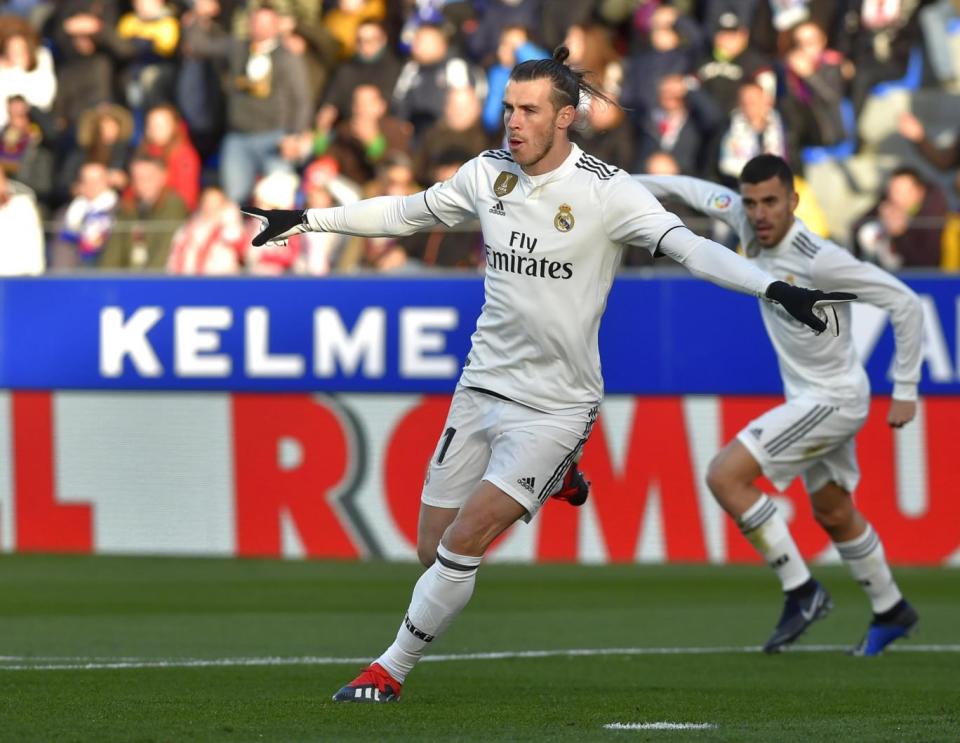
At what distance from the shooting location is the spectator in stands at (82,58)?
18344 millimetres

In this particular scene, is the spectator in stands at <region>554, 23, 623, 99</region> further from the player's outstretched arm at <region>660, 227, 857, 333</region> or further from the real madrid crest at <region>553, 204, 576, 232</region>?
the player's outstretched arm at <region>660, 227, 857, 333</region>

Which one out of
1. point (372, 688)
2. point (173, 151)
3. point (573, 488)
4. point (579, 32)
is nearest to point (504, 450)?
point (573, 488)

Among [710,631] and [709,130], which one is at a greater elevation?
[709,130]

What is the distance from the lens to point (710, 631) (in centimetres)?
1062

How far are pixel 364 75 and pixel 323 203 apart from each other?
2417 millimetres

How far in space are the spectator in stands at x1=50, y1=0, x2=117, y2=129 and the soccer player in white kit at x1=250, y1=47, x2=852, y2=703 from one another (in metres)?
11.4

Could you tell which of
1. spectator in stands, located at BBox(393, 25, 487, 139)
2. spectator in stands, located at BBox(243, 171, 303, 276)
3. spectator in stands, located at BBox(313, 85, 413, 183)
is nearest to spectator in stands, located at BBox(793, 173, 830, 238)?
spectator in stands, located at BBox(393, 25, 487, 139)

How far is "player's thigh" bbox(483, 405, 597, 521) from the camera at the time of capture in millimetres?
7199

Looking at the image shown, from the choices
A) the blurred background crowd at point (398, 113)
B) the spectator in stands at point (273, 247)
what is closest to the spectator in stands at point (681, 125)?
the blurred background crowd at point (398, 113)

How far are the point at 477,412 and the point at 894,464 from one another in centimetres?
705

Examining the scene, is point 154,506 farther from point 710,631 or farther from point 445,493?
point 445,493

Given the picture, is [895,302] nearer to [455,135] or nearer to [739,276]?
[739,276]

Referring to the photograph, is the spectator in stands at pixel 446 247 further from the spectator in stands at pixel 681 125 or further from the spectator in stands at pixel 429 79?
the spectator in stands at pixel 429 79

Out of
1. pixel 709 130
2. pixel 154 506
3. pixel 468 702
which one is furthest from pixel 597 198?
pixel 709 130
